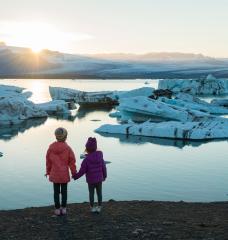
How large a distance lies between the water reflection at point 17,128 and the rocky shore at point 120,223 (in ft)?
43.8

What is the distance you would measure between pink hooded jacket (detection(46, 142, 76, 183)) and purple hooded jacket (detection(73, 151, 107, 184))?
0.48 ft

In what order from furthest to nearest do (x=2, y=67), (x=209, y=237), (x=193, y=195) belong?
(x=2, y=67) → (x=193, y=195) → (x=209, y=237)

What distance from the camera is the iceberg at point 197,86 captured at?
47.4 meters

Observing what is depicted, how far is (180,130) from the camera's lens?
62.5 feet

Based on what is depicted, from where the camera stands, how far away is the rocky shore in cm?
573

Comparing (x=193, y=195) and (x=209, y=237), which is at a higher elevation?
(x=209, y=237)

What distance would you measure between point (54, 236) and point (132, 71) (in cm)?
11115

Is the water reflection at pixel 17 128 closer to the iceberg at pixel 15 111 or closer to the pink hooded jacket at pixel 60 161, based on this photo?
the iceberg at pixel 15 111

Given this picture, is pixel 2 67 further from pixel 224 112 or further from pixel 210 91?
pixel 224 112

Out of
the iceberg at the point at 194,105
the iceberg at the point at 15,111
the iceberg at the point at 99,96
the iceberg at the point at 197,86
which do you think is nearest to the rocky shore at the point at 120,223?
the iceberg at the point at 15,111

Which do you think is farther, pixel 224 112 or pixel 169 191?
pixel 224 112

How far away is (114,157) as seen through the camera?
1534cm

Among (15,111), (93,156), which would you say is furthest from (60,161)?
(15,111)

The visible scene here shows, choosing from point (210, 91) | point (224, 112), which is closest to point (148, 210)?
point (224, 112)
